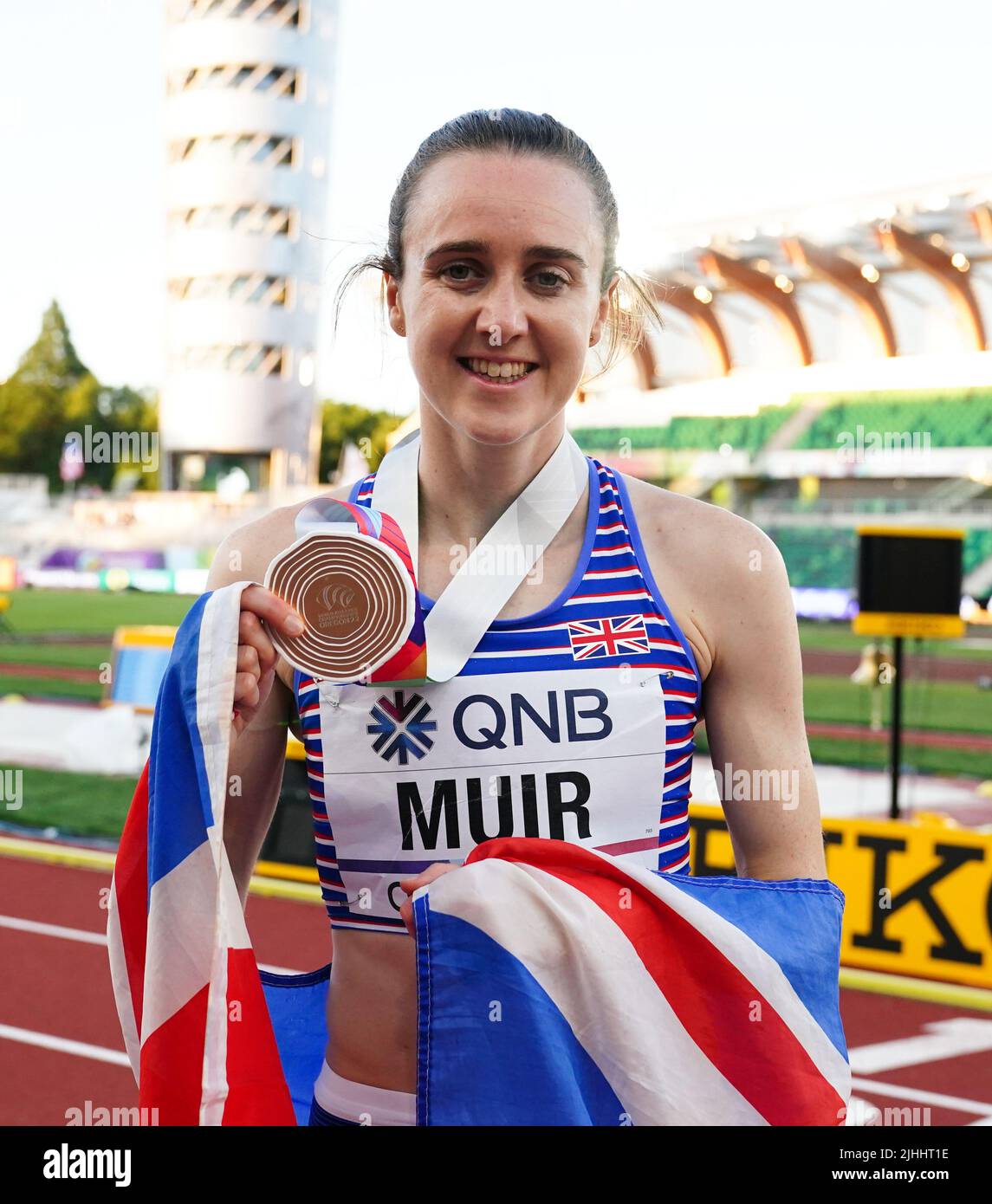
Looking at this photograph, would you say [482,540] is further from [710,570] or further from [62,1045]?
[62,1045]

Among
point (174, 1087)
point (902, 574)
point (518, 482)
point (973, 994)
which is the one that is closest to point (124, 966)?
point (174, 1087)

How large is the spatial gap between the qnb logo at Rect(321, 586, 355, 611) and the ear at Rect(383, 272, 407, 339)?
41cm

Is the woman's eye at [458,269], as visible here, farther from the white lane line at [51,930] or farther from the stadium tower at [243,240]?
the stadium tower at [243,240]

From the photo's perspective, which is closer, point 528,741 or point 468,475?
point 528,741

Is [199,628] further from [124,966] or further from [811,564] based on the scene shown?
[811,564]

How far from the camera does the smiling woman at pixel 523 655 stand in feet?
5.71

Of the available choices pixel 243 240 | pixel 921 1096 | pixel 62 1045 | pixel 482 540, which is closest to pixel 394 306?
pixel 482 540

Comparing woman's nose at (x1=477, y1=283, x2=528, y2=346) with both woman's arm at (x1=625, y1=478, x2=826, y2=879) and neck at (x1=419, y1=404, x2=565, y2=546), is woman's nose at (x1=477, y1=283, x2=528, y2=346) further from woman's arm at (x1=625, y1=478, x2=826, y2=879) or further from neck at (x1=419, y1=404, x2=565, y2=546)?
woman's arm at (x1=625, y1=478, x2=826, y2=879)

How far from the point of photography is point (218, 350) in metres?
59.2

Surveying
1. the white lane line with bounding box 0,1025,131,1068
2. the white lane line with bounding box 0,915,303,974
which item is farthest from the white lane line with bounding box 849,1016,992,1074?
the white lane line with bounding box 0,915,303,974

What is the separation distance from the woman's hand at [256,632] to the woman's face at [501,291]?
1.08 feet

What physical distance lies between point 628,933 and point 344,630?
1.62ft

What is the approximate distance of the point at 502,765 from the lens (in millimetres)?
1753

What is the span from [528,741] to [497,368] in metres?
0.46
